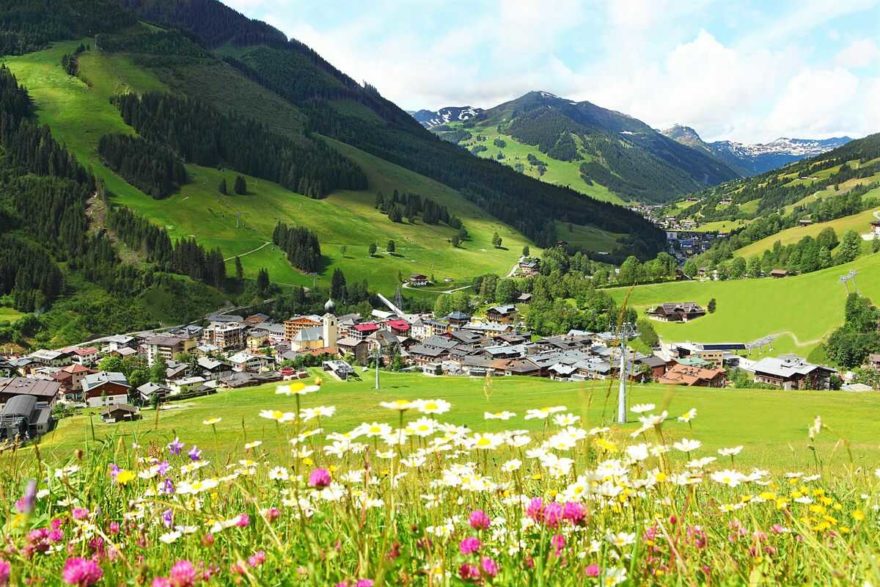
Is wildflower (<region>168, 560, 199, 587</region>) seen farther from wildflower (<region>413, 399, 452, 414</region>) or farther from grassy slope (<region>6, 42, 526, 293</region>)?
grassy slope (<region>6, 42, 526, 293</region>)

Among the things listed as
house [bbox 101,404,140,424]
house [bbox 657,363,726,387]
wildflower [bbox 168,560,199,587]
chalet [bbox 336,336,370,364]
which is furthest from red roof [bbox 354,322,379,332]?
wildflower [bbox 168,560,199,587]

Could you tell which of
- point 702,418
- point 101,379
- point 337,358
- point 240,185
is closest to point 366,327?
point 337,358

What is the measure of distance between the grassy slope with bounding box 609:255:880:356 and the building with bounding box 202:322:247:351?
253 feet

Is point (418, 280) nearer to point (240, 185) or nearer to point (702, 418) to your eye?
point (240, 185)

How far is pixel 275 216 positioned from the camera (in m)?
186

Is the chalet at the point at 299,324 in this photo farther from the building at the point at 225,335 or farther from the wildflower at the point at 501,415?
the wildflower at the point at 501,415

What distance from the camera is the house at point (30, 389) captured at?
61.8 m

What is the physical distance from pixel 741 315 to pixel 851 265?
105 feet

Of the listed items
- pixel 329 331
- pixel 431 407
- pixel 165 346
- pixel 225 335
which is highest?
pixel 431 407

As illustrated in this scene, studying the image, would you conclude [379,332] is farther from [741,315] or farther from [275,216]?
[275,216]

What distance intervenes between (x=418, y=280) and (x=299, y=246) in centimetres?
3416

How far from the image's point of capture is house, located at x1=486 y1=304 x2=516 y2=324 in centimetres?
13012

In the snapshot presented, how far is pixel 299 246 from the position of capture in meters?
156

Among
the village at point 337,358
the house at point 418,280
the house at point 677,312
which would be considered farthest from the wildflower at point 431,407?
the house at point 418,280
